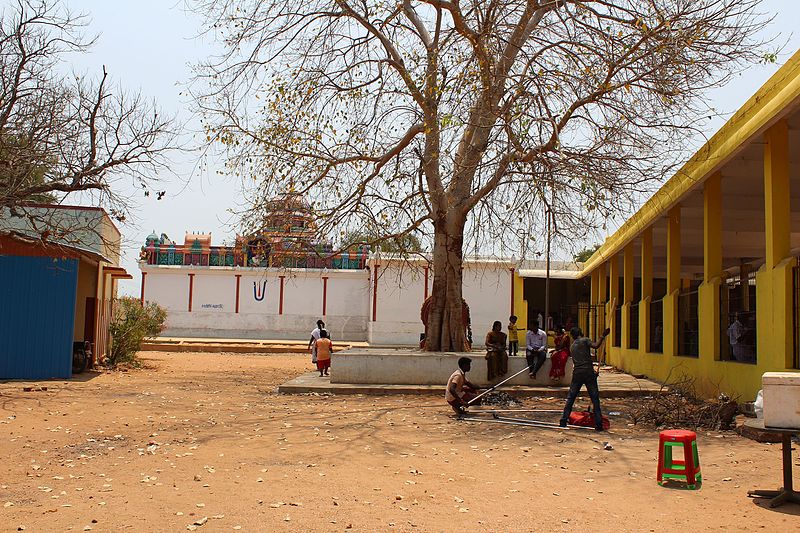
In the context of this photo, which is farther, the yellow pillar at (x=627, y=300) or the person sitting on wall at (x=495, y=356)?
the yellow pillar at (x=627, y=300)

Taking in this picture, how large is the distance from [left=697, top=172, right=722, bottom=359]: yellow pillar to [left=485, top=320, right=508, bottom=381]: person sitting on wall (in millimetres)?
3638

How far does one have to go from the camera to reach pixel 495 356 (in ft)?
50.0

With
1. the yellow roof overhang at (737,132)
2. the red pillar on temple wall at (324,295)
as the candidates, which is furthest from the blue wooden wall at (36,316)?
the red pillar on temple wall at (324,295)

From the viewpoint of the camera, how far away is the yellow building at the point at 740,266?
1035cm

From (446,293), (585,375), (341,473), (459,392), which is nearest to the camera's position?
(341,473)

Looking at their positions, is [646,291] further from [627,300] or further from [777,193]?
[777,193]

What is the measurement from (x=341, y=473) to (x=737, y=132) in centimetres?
784

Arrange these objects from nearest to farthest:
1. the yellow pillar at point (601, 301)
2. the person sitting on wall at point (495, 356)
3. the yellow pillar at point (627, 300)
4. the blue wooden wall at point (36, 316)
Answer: the person sitting on wall at point (495, 356) < the blue wooden wall at point (36, 316) < the yellow pillar at point (627, 300) < the yellow pillar at point (601, 301)

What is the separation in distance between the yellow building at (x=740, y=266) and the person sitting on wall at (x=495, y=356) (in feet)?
10.3

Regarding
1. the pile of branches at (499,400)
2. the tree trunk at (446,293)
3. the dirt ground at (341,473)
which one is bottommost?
the dirt ground at (341,473)

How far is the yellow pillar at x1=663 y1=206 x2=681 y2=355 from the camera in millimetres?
16359

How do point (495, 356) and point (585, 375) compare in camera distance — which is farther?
point (495, 356)

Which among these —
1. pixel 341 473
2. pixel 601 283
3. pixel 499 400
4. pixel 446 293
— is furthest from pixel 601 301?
pixel 341 473

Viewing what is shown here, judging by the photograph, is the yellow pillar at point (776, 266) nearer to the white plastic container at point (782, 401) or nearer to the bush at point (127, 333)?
the white plastic container at point (782, 401)
